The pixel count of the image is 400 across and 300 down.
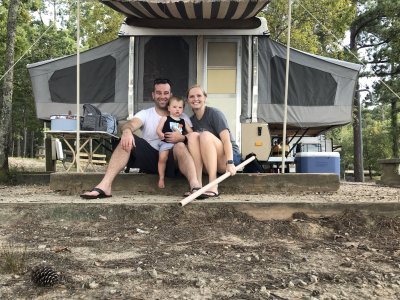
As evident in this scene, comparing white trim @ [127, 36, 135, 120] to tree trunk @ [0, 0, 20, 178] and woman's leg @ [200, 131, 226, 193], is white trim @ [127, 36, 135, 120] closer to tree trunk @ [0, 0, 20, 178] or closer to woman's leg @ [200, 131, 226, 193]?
tree trunk @ [0, 0, 20, 178]

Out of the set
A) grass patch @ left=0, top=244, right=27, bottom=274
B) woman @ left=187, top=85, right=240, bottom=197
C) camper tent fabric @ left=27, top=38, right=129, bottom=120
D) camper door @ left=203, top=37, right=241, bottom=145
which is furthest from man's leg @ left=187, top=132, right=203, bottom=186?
camper tent fabric @ left=27, top=38, right=129, bottom=120

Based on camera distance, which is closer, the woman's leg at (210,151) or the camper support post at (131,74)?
the woman's leg at (210,151)

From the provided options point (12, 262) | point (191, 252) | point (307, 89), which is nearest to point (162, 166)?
point (191, 252)

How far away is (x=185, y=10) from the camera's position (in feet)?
18.3

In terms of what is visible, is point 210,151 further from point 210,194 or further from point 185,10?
point 185,10

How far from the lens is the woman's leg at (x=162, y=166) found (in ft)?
12.8

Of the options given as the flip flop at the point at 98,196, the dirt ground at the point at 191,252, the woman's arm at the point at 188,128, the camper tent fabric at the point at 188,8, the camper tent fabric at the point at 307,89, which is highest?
the camper tent fabric at the point at 188,8

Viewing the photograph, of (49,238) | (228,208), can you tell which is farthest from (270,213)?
(49,238)

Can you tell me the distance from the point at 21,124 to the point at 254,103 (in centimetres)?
1955

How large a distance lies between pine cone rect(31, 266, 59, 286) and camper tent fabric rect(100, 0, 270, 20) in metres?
3.70

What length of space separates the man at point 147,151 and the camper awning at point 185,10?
1667 mm

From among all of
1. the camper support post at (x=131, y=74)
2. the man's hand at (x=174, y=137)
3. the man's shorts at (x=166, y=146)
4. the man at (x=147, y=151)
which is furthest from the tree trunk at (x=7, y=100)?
the man's hand at (x=174, y=137)

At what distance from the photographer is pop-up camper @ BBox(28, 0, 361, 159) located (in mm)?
6180

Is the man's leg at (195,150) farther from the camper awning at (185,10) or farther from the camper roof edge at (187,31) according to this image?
the camper roof edge at (187,31)
